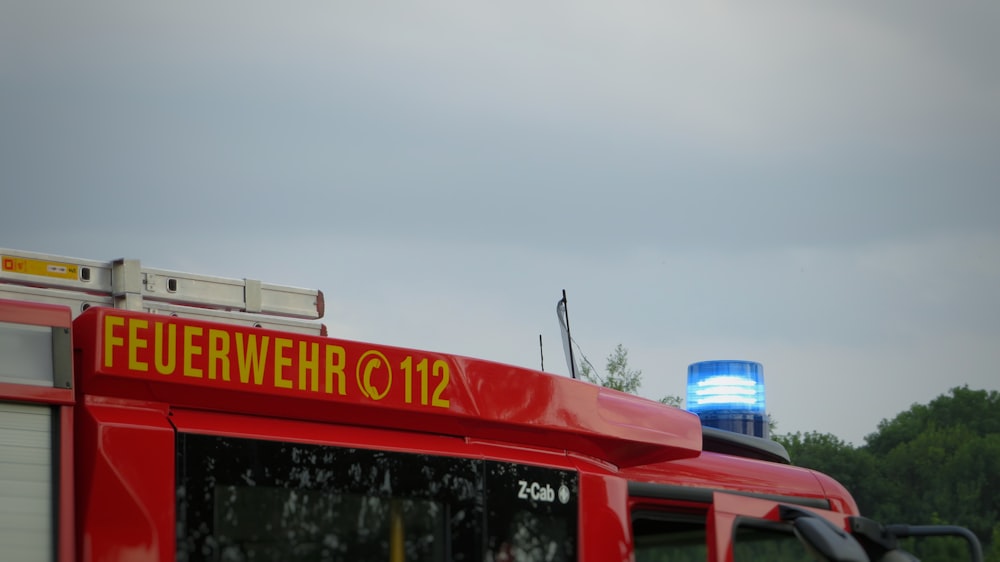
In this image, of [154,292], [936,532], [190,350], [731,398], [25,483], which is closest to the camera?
[25,483]

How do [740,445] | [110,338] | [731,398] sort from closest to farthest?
[110,338], [740,445], [731,398]

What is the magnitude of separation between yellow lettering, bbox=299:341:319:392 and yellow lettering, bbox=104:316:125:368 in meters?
0.48

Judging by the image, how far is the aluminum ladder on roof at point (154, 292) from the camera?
175 inches

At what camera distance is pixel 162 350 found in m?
3.29

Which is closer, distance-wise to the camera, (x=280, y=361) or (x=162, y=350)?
(x=162, y=350)

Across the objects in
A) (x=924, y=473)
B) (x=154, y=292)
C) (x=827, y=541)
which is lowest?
(x=827, y=541)

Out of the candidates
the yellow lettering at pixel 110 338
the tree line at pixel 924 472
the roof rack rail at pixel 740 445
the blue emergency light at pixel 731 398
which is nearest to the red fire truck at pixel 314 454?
the yellow lettering at pixel 110 338

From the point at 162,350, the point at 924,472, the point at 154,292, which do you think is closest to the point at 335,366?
the point at 162,350

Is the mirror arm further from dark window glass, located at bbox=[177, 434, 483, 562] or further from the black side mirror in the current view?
dark window glass, located at bbox=[177, 434, 483, 562]

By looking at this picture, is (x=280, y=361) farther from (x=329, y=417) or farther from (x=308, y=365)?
(x=329, y=417)

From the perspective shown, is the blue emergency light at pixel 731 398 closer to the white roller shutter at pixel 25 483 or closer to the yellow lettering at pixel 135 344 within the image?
the yellow lettering at pixel 135 344

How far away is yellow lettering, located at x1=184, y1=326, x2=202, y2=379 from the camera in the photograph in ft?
10.9

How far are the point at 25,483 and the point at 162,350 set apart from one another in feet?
1.53

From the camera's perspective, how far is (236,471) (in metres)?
3.28
